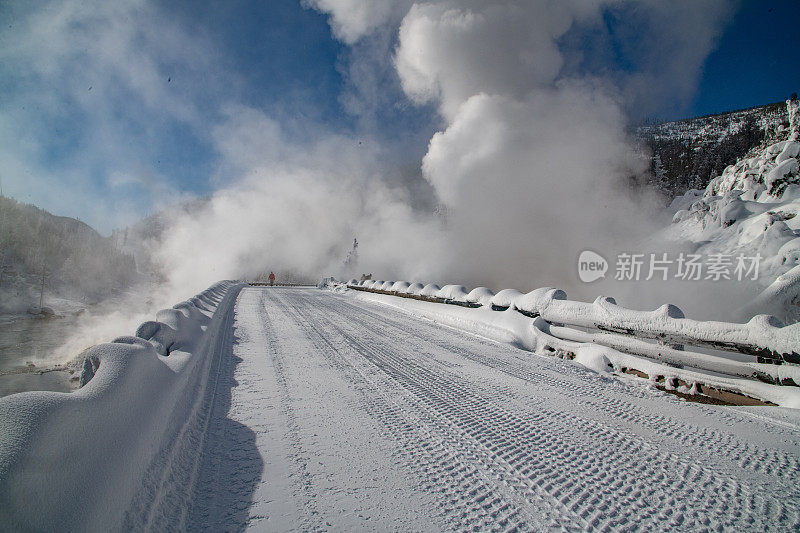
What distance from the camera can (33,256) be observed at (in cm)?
826

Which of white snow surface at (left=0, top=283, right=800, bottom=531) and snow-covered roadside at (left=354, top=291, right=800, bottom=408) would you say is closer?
white snow surface at (left=0, top=283, right=800, bottom=531)

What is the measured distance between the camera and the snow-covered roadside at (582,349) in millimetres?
3693

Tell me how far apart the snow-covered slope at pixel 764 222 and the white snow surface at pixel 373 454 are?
12146 millimetres

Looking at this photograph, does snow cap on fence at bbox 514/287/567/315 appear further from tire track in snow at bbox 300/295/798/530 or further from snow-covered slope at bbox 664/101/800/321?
snow-covered slope at bbox 664/101/800/321

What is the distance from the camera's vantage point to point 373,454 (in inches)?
92.8

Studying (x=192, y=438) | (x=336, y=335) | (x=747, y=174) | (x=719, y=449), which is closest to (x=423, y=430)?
(x=192, y=438)

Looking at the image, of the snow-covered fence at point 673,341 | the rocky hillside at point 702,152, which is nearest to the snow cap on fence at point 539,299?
the snow-covered fence at point 673,341

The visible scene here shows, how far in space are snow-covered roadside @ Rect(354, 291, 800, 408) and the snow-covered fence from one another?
0.01 meters

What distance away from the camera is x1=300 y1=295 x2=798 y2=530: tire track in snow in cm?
181

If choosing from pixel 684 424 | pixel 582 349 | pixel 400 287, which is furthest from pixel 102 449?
pixel 400 287

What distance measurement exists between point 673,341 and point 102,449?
20.2 ft

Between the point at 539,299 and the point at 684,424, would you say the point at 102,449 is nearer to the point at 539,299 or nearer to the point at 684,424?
the point at 684,424

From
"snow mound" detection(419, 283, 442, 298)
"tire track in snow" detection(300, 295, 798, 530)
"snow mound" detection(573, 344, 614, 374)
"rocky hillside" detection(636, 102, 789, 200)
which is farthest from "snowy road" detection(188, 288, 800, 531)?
"rocky hillside" detection(636, 102, 789, 200)

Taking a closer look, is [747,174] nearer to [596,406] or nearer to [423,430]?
[596,406]
